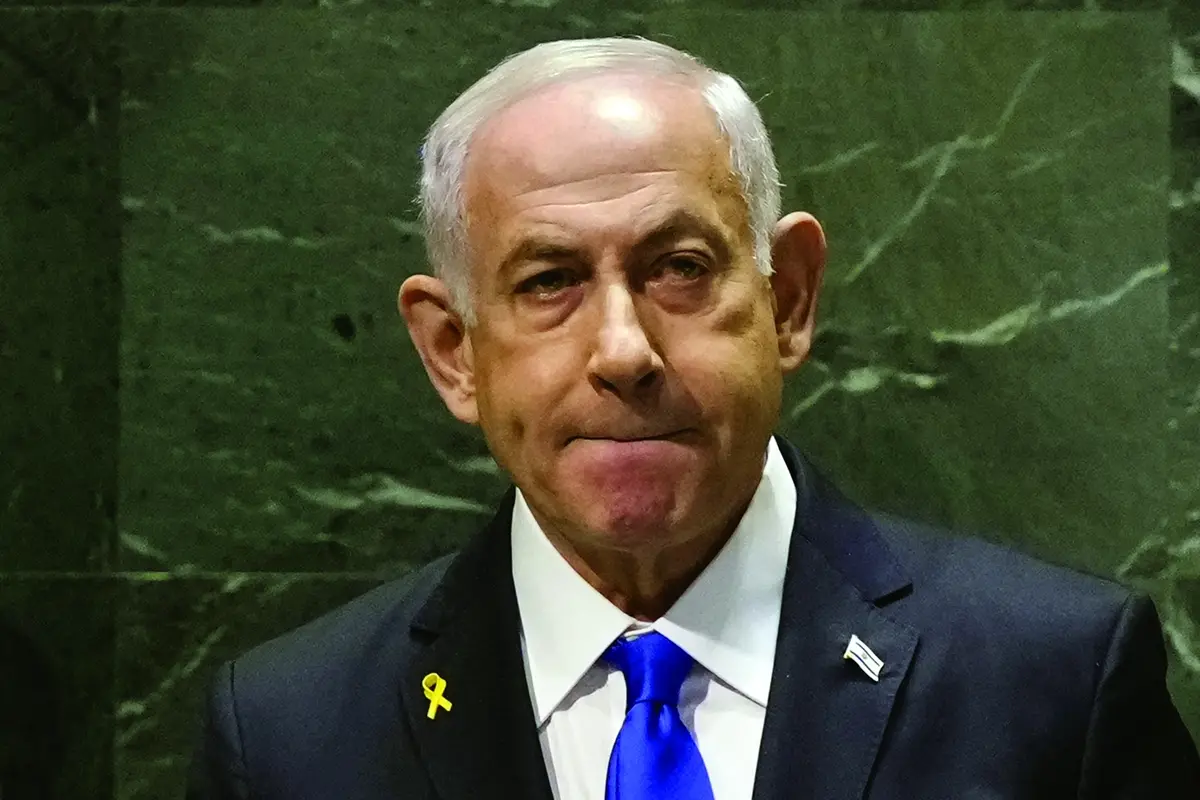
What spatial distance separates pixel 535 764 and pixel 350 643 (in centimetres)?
29

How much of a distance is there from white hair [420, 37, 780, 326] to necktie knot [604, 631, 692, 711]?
0.34m

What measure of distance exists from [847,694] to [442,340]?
1.65 feet

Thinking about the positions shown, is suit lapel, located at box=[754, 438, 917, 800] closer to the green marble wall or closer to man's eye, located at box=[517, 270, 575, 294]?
man's eye, located at box=[517, 270, 575, 294]

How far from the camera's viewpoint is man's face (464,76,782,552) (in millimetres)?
1089

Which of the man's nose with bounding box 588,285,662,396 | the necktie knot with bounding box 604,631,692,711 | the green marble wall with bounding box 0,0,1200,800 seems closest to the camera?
the man's nose with bounding box 588,285,662,396

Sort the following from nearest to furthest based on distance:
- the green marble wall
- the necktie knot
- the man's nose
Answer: the man's nose
the necktie knot
the green marble wall

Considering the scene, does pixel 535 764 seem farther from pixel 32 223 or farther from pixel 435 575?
pixel 32 223

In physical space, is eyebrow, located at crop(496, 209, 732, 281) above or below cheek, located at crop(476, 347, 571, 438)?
above

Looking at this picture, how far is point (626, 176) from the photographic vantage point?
1.09 m

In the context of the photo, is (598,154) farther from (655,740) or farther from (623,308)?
(655,740)

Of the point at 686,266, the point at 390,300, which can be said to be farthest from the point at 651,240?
the point at 390,300

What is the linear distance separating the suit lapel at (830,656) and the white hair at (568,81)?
0.28 metres

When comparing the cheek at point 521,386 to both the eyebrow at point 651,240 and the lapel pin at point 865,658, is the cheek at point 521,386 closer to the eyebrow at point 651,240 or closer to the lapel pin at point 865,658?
the eyebrow at point 651,240

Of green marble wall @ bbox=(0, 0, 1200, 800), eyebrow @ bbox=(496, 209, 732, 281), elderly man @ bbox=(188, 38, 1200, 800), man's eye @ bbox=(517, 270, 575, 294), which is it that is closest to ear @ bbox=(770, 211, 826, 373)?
elderly man @ bbox=(188, 38, 1200, 800)
